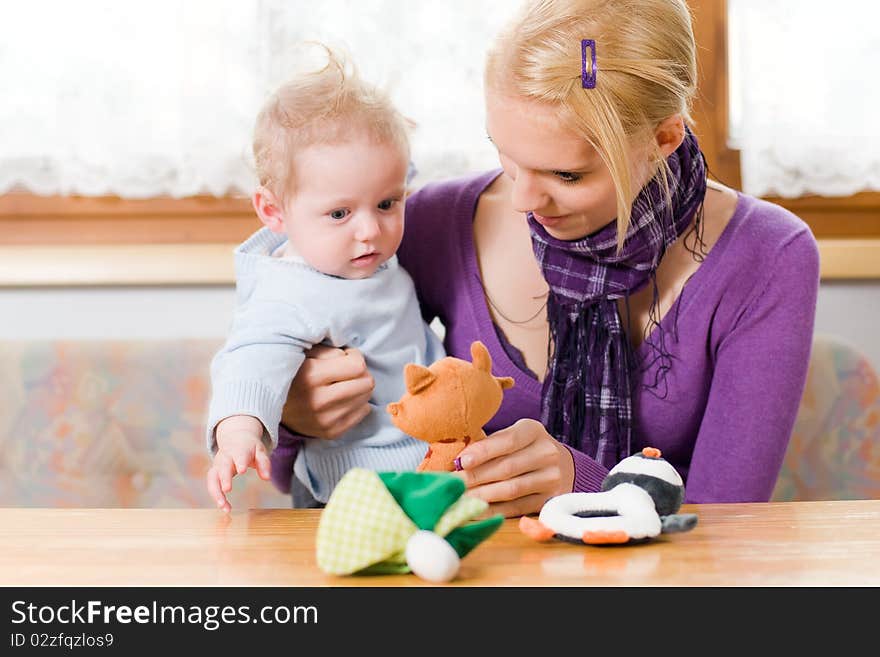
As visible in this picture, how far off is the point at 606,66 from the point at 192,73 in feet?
4.08

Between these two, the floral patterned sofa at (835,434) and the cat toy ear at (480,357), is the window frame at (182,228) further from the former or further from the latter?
the cat toy ear at (480,357)

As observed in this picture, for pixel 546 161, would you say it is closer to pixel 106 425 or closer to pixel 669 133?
pixel 669 133

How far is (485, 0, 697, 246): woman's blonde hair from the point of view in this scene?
102cm

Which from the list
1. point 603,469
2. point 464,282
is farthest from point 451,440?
point 464,282

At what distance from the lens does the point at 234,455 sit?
967 mm

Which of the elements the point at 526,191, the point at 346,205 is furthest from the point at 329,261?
the point at 526,191

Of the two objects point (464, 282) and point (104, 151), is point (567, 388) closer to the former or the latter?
point (464, 282)

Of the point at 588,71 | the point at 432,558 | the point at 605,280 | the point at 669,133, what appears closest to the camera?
the point at 432,558

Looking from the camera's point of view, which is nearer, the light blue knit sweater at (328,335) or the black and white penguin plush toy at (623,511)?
the black and white penguin plush toy at (623,511)

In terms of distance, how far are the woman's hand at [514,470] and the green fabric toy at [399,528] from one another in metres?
0.22

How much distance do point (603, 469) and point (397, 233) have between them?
389mm

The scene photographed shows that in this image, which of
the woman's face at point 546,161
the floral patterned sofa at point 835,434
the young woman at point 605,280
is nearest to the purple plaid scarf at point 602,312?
the young woman at point 605,280

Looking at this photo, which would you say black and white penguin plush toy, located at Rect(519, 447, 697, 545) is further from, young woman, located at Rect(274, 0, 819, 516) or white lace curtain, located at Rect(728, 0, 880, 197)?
white lace curtain, located at Rect(728, 0, 880, 197)

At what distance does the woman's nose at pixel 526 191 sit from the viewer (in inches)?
42.2
